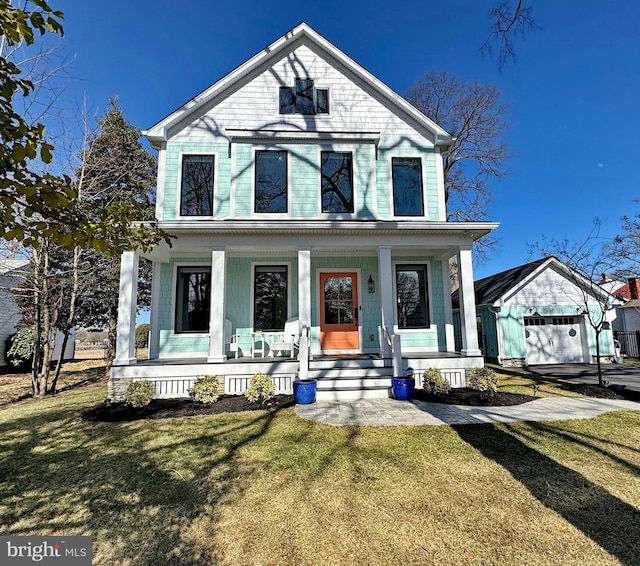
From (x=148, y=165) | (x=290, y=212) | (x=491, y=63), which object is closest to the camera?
(x=491, y=63)

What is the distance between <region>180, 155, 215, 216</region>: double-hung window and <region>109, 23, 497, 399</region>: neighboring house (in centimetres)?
3

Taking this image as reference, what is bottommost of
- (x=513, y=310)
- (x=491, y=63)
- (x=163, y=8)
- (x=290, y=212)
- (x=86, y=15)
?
(x=513, y=310)

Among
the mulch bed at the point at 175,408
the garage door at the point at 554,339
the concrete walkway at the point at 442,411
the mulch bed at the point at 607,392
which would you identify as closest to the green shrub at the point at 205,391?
the mulch bed at the point at 175,408

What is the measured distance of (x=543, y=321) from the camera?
13.5 meters

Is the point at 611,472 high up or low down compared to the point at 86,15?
down

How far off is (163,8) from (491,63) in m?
8.31

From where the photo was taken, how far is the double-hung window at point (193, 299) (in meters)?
8.91

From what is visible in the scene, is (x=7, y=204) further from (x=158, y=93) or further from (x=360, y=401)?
(x=158, y=93)

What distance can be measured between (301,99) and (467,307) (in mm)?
7477

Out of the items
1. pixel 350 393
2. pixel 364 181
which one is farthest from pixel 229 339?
pixel 364 181

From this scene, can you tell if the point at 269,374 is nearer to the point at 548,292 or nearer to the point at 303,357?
the point at 303,357

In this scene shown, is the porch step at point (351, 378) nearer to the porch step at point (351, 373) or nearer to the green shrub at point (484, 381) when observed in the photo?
the porch step at point (351, 373)

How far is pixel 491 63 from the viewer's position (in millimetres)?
5047

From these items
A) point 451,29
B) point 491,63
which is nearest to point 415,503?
point 491,63
